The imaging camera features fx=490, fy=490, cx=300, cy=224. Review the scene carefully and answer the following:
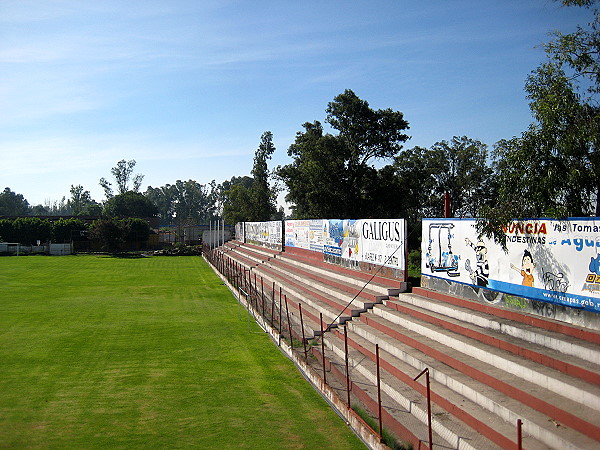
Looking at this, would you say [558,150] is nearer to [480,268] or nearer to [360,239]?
[480,268]

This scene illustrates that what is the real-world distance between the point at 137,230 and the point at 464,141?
140 feet

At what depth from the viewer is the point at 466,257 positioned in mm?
10914

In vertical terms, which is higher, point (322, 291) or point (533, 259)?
point (533, 259)

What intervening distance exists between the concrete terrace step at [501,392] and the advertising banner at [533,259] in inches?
65.9

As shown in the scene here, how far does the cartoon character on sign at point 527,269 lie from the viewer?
28.8ft

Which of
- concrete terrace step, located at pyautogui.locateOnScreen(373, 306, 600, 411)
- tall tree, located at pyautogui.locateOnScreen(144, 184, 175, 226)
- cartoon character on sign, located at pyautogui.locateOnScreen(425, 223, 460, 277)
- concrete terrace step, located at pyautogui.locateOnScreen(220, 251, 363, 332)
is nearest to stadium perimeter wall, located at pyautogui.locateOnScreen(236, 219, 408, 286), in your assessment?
cartoon character on sign, located at pyautogui.locateOnScreen(425, 223, 460, 277)

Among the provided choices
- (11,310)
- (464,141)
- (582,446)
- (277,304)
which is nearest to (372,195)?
(464,141)

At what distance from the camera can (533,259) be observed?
8.73 metres

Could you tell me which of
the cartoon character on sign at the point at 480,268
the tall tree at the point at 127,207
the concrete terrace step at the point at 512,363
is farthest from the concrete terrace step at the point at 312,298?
the tall tree at the point at 127,207

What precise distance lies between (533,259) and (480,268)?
1725mm

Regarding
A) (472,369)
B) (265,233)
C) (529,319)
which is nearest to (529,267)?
(529,319)

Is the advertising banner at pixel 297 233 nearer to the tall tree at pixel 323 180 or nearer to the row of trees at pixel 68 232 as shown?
the tall tree at pixel 323 180

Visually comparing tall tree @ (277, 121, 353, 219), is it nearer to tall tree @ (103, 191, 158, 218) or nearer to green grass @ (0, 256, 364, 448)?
green grass @ (0, 256, 364, 448)

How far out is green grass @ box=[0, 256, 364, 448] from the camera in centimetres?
794
